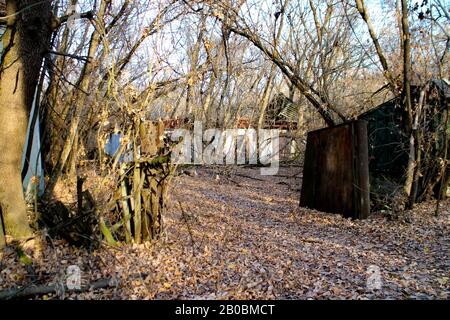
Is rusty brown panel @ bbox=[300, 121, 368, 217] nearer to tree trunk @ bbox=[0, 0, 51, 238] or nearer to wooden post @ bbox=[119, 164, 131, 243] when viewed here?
wooden post @ bbox=[119, 164, 131, 243]

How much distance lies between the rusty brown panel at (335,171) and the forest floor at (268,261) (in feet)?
1.21

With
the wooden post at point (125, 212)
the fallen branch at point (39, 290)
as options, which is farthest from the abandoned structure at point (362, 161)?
the fallen branch at point (39, 290)

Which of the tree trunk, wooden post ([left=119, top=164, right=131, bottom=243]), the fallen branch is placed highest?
the tree trunk

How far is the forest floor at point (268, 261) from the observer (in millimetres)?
3514

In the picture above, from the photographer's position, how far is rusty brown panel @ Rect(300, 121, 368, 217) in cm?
641

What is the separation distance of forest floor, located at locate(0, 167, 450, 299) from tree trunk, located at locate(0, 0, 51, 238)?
1.99ft

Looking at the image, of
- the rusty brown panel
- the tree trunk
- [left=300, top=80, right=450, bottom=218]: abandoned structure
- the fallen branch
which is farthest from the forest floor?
the tree trunk

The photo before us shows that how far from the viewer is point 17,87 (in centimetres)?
432

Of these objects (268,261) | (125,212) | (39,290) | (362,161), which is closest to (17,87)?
(125,212)

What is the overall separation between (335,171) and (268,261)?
10.7ft

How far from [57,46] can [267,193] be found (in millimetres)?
6956

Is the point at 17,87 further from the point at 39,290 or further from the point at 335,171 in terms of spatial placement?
the point at 335,171

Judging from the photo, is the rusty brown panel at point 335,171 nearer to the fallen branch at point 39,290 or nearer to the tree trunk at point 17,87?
the fallen branch at point 39,290
